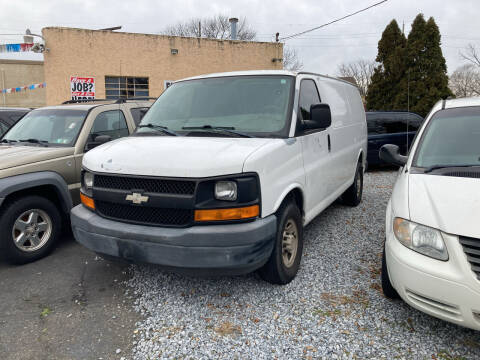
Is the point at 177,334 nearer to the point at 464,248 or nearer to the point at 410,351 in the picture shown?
the point at 410,351

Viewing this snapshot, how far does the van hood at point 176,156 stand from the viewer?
2775 millimetres

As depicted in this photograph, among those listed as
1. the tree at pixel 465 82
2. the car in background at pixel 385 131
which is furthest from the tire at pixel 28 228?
the tree at pixel 465 82

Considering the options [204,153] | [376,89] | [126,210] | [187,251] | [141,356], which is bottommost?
[141,356]

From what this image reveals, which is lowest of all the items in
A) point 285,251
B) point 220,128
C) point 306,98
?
point 285,251

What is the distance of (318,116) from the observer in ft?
11.9

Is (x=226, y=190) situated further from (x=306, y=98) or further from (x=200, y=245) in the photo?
(x=306, y=98)

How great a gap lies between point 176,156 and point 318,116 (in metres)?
1.52

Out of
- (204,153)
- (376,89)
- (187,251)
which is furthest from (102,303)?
(376,89)

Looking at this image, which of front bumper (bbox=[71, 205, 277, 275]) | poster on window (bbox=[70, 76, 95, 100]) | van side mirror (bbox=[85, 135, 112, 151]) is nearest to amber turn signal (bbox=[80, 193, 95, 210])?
front bumper (bbox=[71, 205, 277, 275])

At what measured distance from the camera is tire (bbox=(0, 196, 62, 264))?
3941 mm

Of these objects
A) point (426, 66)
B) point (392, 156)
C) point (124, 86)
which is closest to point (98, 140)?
point (392, 156)

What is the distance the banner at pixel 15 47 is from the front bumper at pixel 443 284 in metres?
16.4

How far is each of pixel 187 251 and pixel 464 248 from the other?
1879 mm

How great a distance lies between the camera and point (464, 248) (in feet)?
7.55
